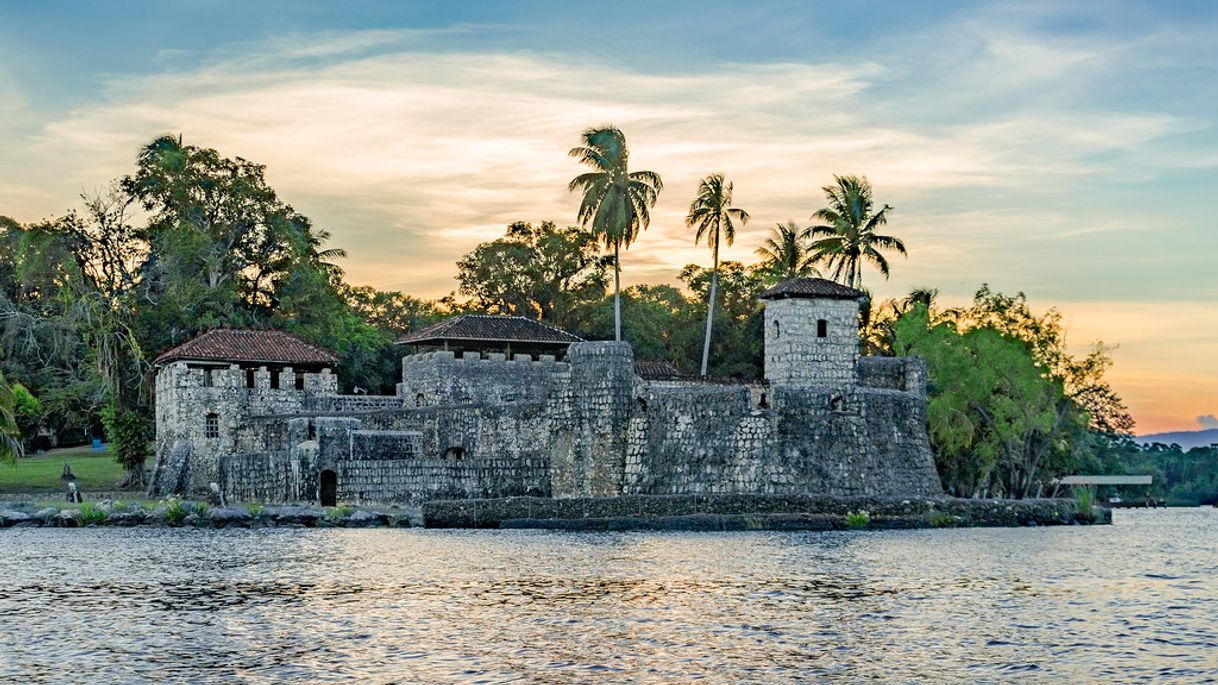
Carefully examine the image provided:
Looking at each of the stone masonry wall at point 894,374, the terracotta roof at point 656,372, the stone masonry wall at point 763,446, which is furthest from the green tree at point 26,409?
the stone masonry wall at point 894,374

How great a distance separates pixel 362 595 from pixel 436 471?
23.6m

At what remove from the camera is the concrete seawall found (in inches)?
1822

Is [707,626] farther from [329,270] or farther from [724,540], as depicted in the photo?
[329,270]

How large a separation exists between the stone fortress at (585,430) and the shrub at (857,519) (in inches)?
82.1

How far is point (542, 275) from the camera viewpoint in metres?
86.2

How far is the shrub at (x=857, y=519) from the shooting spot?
46.8 metres

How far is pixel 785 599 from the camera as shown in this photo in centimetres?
2828

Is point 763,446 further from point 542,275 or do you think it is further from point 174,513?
point 542,275

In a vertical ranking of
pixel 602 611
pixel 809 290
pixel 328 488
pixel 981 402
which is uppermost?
pixel 809 290

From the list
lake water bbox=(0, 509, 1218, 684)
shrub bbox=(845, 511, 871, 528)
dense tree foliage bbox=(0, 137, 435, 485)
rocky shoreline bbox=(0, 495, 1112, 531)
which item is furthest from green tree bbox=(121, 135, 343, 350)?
shrub bbox=(845, 511, 871, 528)

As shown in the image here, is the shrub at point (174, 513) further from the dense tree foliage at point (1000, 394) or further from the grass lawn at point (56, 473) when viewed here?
the dense tree foliage at point (1000, 394)

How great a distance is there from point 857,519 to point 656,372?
53.9ft

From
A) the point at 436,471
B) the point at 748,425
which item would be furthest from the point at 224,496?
the point at 748,425

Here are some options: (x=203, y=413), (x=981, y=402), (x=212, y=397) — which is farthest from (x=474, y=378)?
(x=981, y=402)
